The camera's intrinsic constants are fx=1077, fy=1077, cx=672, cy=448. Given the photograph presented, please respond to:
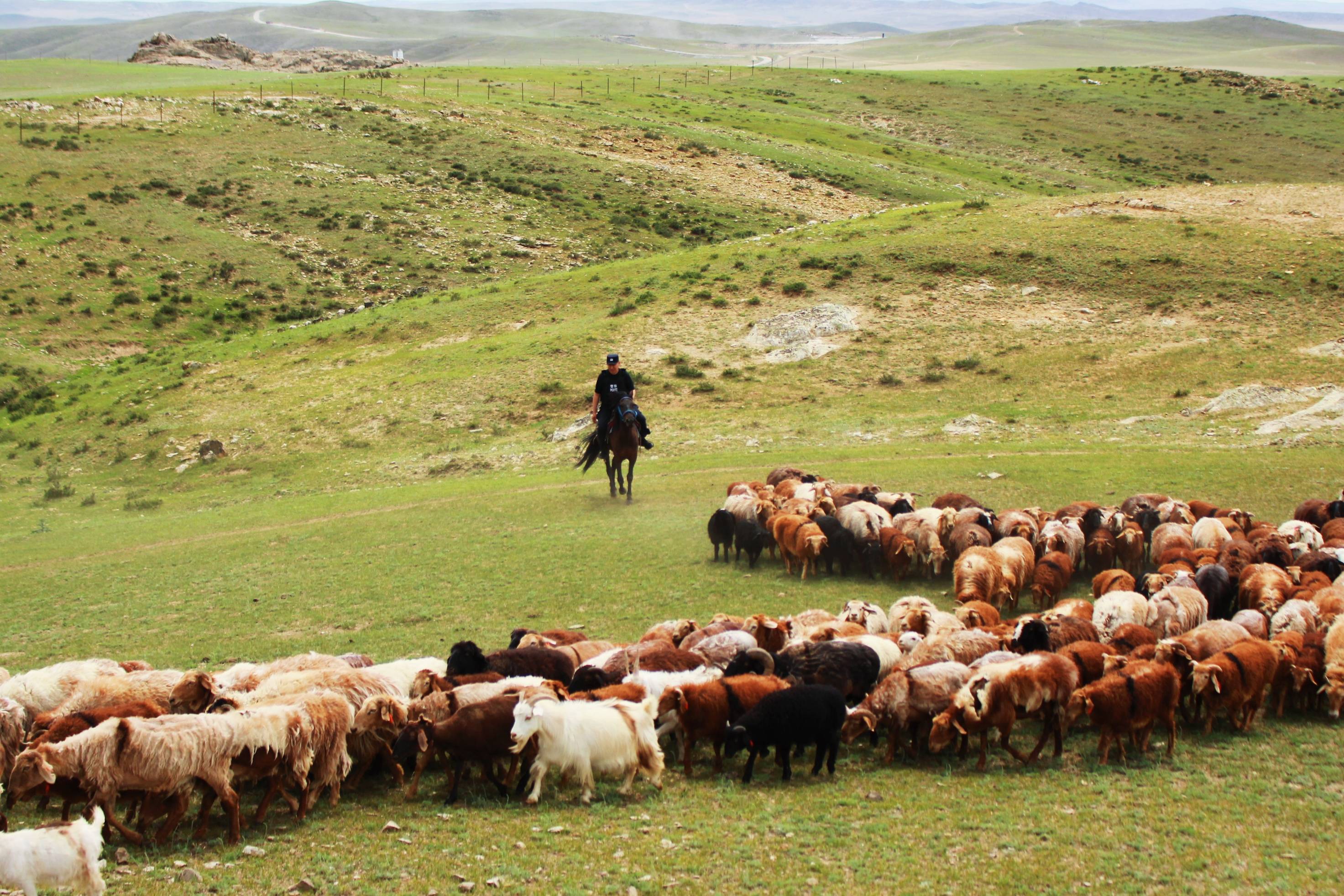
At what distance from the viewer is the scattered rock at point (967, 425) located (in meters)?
26.0

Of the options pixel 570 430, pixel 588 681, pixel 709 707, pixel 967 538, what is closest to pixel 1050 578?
pixel 967 538

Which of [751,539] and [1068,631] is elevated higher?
[1068,631]

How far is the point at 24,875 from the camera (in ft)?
20.5

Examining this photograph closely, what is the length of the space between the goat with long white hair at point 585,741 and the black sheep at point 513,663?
1844 millimetres

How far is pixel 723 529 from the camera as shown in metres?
17.3

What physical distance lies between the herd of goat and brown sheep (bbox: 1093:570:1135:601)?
0.03 m

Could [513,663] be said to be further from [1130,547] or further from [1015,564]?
[1130,547]

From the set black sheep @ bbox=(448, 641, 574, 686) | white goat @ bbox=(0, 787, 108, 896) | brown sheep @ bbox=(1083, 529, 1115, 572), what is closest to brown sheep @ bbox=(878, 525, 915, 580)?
brown sheep @ bbox=(1083, 529, 1115, 572)

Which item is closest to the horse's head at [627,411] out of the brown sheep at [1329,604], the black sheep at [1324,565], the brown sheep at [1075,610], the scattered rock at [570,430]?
the scattered rock at [570,430]

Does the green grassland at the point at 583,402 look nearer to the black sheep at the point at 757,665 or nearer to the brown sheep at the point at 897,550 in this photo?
the brown sheep at the point at 897,550

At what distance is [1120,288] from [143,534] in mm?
29022

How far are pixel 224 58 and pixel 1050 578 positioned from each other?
121m

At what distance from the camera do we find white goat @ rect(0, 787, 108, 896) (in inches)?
246

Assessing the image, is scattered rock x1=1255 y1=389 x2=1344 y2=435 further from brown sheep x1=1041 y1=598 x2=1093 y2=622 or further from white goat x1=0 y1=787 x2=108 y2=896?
white goat x1=0 y1=787 x2=108 y2=896
